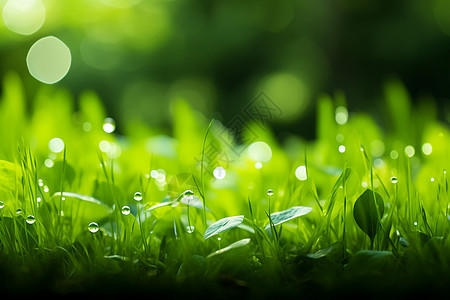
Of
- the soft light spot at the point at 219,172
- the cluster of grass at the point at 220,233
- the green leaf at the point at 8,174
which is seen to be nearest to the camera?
the cluster of grass at the point at 220,233

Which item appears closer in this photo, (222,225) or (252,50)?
(222,225)

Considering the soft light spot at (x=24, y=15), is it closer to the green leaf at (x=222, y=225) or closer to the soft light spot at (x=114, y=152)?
the soft light spot at (x=114, y=152)

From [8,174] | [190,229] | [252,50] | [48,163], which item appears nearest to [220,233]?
[190,229]

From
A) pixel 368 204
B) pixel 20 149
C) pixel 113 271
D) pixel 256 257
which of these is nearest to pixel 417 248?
pixel 368 204

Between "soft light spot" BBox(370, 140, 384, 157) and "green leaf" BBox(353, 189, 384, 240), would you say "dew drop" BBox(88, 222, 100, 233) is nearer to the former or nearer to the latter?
"green leaf" BBox(353, 189, 384, 240)

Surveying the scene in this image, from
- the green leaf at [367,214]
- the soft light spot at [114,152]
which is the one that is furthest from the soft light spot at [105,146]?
the green leaf at [367,214]

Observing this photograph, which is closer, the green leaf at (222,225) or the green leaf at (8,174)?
the green leaf at (222,225)

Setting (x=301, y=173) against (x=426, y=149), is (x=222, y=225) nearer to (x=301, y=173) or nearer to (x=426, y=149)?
(x=301, y=173)
